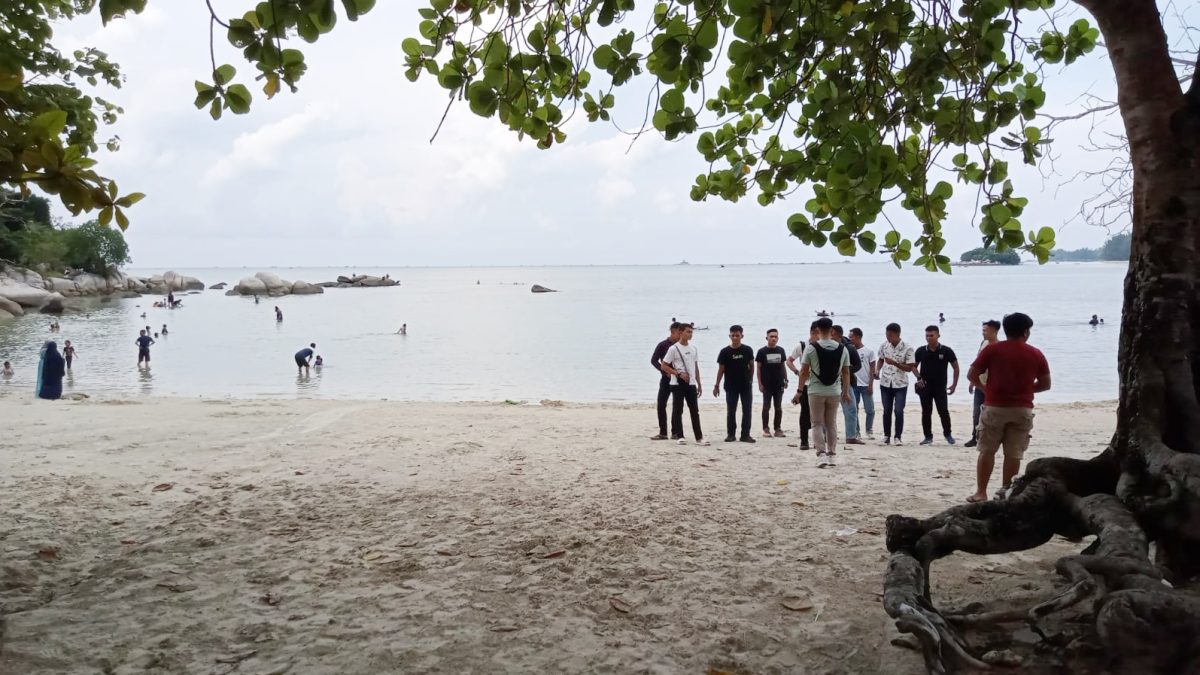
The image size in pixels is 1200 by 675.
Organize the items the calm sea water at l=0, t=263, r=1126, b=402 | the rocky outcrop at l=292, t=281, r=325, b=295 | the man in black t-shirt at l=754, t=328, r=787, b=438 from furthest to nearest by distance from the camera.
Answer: the rocky outcrop at l=292, t=281, r=325, b=295, the calm sea water at l=0, t=263, r=1126, b=402, the man in black t-shirt at l=754, t=328, r=787, b=438

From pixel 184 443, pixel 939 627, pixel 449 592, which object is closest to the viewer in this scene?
pixel 939 627

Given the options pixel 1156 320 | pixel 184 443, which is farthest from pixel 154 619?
pixel 184 443

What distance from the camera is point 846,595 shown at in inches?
165

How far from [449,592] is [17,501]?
4.88 metres

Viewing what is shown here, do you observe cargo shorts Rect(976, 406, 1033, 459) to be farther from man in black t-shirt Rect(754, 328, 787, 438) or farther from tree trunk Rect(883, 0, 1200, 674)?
man in black t-shirt Rect(754, 328, 787, 438)

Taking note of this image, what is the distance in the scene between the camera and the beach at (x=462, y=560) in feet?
12.0

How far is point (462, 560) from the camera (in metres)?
4.96

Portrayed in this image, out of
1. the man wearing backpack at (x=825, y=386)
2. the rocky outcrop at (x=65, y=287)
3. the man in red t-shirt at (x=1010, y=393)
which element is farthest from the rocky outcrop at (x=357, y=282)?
the man in red t-shirt at (x=1010, y=393)

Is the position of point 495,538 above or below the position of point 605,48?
below

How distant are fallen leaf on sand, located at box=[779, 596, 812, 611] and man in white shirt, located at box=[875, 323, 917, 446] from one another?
7.31m

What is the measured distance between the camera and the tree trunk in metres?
3.00

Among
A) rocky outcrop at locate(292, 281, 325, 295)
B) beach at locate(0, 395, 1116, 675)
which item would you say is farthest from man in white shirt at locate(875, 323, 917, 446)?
rocky outcrop at locate(292, 281, 325, 295)

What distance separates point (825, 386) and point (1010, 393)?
9.00 feet

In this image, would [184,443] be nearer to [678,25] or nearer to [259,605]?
[259,605]
